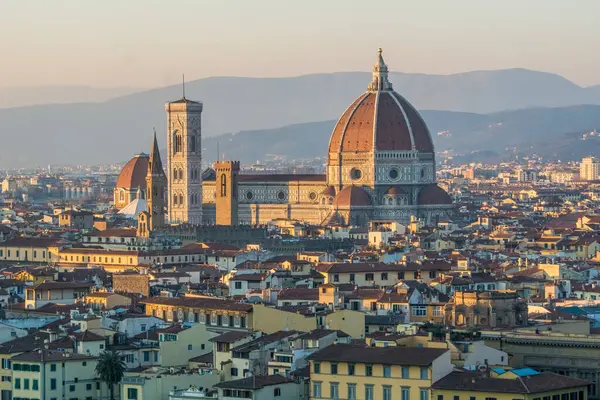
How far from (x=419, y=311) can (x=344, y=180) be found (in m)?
103

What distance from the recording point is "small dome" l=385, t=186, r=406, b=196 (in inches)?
6319

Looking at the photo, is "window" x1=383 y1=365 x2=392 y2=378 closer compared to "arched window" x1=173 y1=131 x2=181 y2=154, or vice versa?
"window" x1=383 y1=365 x2=392 y2=378

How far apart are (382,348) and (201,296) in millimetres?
21422

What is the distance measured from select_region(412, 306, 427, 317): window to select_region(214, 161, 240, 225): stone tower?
298 feet

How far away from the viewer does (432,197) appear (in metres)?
160

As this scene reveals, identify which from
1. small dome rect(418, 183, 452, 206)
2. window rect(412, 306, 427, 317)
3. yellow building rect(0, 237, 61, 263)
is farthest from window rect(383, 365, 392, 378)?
small dome rect(418, 183, 452, 206)

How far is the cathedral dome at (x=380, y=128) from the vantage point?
164750mm

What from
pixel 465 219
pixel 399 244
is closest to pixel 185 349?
pixel 399 244

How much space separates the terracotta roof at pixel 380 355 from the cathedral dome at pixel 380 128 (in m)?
117

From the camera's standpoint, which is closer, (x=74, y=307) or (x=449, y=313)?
(x=449, y=313)

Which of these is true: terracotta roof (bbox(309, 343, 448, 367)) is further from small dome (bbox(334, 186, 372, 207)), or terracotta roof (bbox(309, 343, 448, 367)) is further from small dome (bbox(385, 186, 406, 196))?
small dome (bbox(385, 186, 406, 196))

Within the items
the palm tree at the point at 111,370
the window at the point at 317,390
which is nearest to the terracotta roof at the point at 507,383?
the window at the point at 317,390

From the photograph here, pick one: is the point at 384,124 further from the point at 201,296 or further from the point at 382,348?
the point at 382,348

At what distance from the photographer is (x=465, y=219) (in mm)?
158750
